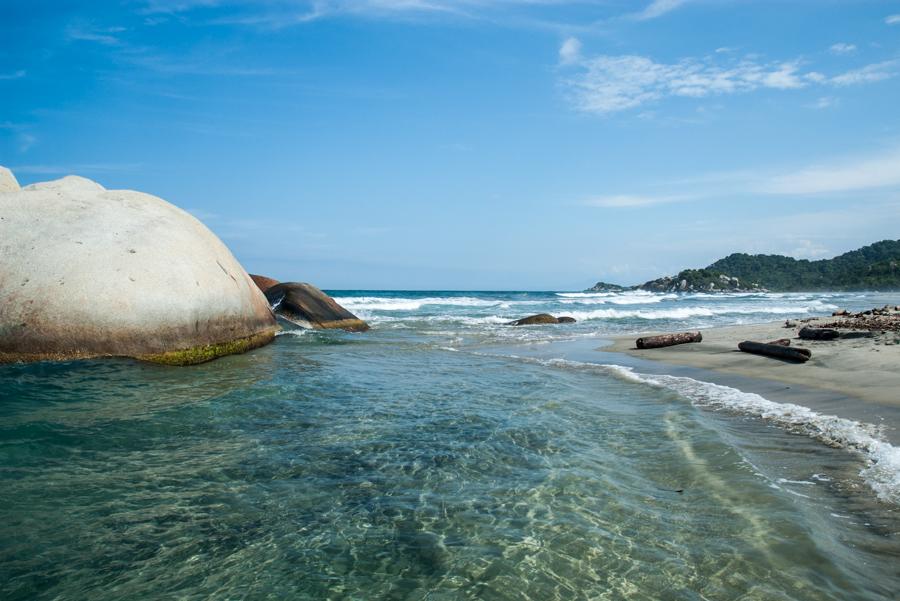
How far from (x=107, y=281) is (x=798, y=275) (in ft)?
337

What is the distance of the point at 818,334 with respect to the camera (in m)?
11.8

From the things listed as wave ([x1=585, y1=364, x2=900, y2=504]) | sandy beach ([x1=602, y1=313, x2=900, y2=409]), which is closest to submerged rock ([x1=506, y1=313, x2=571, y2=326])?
sandy beach ([x1=602, y1=313, x2=900, y2=409])

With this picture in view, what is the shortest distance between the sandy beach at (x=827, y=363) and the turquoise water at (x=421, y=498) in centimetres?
162

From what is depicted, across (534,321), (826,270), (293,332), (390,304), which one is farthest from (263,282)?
(826,270)

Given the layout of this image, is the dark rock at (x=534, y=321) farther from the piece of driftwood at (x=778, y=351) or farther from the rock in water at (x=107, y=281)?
the rock in water at (x=107, y=281)

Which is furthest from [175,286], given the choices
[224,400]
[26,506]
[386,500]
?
[386,500]

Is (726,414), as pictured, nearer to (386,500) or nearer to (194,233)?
(386,500)

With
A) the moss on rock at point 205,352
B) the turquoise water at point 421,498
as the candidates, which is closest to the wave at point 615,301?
the moss on rock at point 205,352

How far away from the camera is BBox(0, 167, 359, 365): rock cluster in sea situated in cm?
780

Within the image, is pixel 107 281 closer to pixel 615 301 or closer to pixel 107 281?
pixel 107 281

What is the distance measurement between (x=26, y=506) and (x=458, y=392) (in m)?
5.10

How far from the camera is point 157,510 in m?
3.68

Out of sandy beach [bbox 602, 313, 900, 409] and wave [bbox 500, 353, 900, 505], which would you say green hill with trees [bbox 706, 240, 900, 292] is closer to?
sandy beach [bbox 602, 313, 900, 409]

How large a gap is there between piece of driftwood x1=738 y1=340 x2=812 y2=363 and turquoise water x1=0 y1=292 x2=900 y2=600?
3.35 meters
